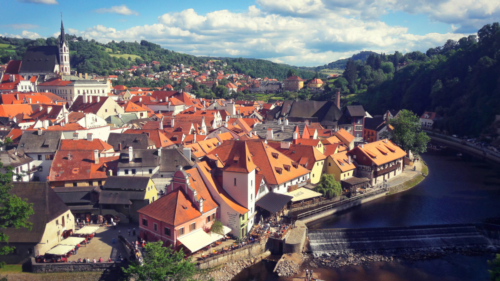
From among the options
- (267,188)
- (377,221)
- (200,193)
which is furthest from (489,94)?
(200,193)

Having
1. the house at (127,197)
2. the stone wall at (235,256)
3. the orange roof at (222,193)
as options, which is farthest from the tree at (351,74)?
the stone wall at (235,256)

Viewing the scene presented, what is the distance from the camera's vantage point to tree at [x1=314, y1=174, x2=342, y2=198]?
153ft

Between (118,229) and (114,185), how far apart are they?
481cm

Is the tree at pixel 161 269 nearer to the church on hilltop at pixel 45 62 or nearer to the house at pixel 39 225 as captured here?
the house at pixel 39 225

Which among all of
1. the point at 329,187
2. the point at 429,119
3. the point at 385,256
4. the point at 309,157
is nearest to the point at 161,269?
the point at 385,256

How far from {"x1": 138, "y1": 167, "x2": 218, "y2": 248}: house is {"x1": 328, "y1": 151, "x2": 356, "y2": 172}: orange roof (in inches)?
845

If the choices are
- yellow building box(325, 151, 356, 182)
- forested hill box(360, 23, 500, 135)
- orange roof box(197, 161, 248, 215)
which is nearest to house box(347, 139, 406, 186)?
yellow building box(325, 151, 356, 182)

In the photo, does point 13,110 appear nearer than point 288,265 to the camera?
No

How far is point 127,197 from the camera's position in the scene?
38.7 m

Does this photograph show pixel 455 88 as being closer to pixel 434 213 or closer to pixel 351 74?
pixel 351 74

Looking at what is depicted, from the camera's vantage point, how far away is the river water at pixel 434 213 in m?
33.3

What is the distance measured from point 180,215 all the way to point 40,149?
2519 cm

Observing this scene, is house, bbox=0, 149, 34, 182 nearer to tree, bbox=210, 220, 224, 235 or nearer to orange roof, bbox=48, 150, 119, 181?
orange roof, bbox=48, 150, 119, 181

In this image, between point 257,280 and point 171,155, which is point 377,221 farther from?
point 171,155
